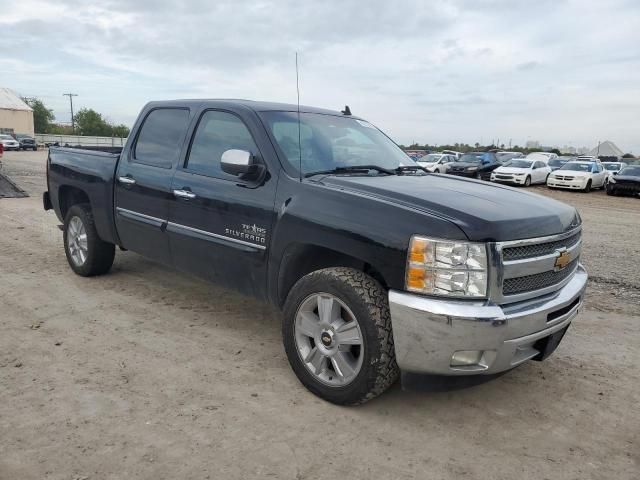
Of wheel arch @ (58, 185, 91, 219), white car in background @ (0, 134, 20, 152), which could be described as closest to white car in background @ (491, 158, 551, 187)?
wheel arch @ (58, 185, 91, 219)

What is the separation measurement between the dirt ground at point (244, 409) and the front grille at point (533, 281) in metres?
0.81

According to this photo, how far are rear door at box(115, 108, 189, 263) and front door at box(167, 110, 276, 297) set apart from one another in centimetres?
16

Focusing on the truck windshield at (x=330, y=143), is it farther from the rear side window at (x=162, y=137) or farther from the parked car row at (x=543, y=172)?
the parked car row at (x=543, y=172)

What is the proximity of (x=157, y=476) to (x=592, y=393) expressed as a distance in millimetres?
2797

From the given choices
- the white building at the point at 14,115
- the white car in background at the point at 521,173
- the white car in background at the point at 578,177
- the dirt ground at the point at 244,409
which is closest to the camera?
the dirt ground at the point at 244,409

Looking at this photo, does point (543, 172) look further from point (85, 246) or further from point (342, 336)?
point (342, 336)

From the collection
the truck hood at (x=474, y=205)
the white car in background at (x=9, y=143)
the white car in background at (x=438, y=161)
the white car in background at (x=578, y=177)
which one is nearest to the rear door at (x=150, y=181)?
the truck hood at (x=474, y=205)

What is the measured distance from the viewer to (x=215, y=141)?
4.15 m

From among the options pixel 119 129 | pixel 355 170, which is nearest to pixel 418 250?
pixel 355 170

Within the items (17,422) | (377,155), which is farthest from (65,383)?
(377,155)

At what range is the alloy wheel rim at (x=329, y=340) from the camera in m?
3.12

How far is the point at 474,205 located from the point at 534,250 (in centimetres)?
43

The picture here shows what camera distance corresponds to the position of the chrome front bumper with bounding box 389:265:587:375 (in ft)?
8.87

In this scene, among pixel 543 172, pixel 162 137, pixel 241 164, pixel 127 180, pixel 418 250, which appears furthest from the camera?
pixel 543 172
